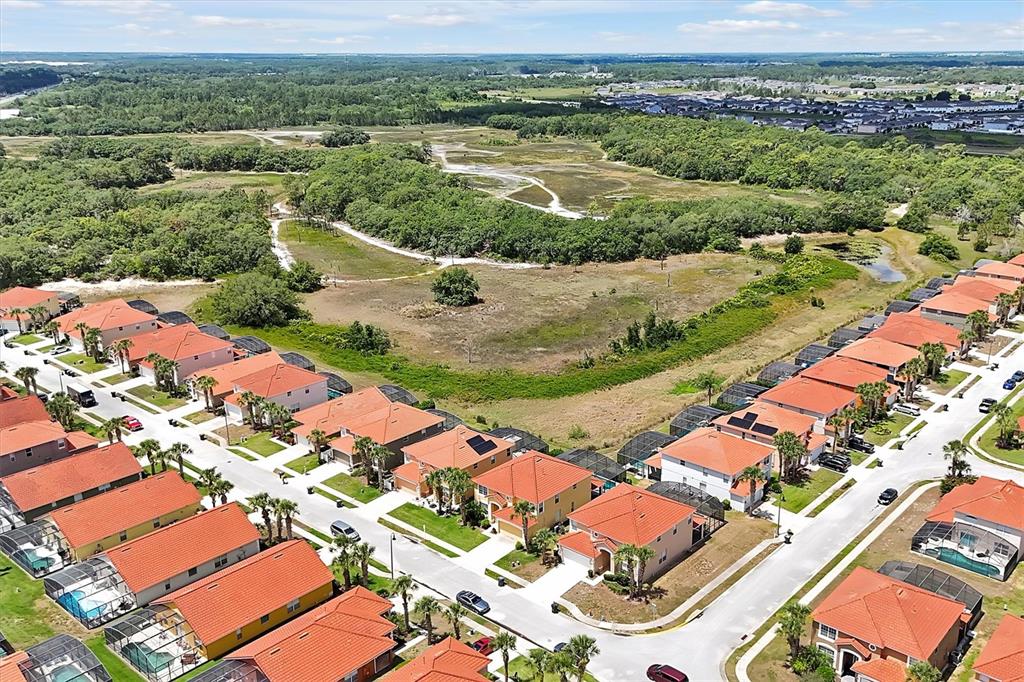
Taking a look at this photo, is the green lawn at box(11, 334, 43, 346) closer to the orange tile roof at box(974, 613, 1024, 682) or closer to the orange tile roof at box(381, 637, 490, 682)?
the orange tile roof at box(381, 637, 490, 682)

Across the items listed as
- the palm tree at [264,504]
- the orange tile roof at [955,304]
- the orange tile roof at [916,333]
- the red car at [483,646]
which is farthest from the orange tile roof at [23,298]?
the orange tile roof at [955,304]

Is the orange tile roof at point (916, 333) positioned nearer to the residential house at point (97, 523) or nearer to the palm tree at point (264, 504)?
the palm tree at point (264, 504)

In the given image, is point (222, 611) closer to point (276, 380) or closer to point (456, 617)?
point (456, 617)

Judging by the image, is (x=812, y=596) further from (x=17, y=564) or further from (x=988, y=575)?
(x=17, y=564)

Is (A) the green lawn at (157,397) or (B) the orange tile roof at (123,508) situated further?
(A) the green lawn at (157,397)

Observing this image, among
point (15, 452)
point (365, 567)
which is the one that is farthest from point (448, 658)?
point (15, 452)

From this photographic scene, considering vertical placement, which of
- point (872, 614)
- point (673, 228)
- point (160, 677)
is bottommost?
point (160, 677)

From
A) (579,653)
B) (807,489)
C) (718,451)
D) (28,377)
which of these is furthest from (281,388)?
(807,489)
